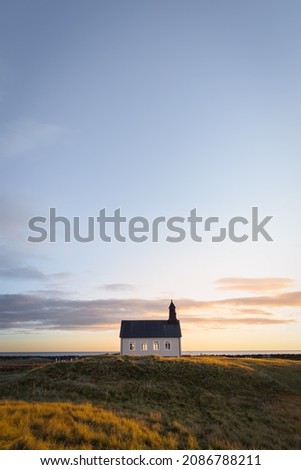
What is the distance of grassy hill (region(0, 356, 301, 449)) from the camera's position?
14.0 metres

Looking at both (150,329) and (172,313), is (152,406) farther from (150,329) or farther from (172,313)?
(172,313)

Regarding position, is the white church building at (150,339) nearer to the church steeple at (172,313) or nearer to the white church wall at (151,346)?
the white church wall at (151,346)

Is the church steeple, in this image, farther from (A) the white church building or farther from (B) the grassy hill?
(B) the grassy hill

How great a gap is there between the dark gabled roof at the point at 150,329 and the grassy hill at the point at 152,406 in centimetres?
1678

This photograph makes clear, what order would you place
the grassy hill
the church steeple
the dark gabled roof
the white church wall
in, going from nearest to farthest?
the grassy hill
the white church wall
the dark gabled roof
the church steeple

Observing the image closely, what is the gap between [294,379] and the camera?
3881 cm

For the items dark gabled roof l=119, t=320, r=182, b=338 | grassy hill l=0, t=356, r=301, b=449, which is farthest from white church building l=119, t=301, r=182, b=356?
grassy hill l=0, t=356, r=301, b=449

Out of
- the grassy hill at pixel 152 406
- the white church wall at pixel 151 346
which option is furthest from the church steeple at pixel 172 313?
the grassy hill at pixel 152 406

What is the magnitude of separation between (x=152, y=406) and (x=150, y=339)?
115 feet

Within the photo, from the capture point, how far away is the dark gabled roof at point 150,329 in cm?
5862

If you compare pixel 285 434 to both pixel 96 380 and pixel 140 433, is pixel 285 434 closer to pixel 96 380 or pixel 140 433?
pixel 140 433

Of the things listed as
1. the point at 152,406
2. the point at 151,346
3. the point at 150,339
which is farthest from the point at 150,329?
the point at 152,406

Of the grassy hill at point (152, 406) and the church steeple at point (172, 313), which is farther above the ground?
the church steeple at point (172, 313)
